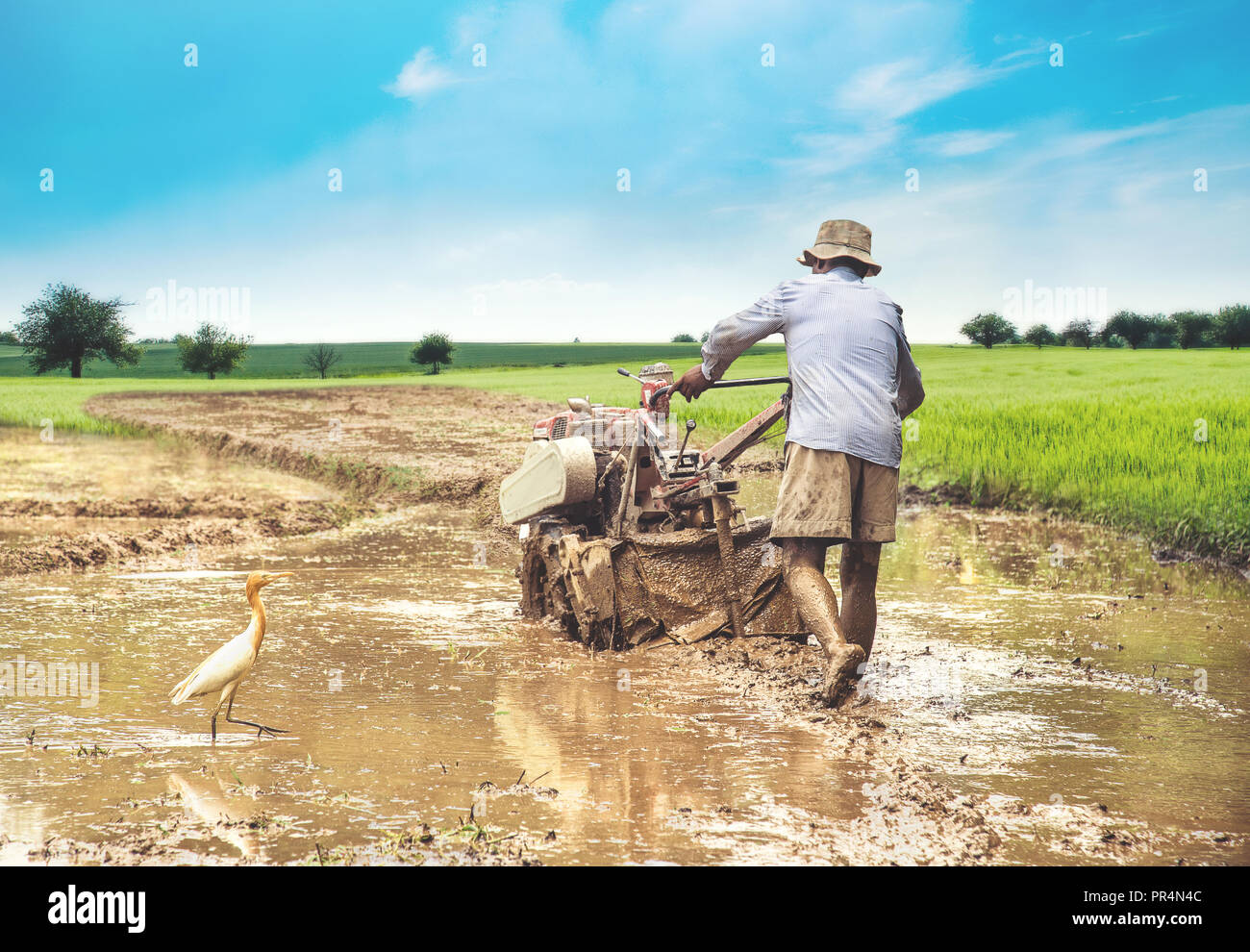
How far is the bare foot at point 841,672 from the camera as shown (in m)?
4.85

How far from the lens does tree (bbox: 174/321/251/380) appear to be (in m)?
73.8

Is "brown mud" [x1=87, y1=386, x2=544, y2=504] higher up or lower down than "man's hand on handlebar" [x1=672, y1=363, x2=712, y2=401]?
lower down

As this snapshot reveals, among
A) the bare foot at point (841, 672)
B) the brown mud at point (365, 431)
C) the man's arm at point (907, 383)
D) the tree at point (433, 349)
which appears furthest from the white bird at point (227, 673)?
the tree at point (433, 349)

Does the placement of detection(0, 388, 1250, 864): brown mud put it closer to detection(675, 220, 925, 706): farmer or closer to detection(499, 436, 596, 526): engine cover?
detection(675, 220, 925, 706): farmer

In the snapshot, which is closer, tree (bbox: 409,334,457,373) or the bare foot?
the bare foot

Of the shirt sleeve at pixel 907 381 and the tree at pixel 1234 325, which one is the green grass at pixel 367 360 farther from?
the shirt sleeve at pixel 907 381

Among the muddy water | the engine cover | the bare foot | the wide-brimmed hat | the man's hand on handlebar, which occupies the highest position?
the wide-brimmed hat

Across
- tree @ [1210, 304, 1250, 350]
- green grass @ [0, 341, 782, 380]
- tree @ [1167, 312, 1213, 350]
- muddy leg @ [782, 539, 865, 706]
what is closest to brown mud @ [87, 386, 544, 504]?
muddy leg @ [782, 539, 865, 706]

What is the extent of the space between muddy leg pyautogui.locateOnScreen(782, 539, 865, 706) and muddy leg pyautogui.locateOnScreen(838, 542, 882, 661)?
186mm

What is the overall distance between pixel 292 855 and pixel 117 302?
82645mm

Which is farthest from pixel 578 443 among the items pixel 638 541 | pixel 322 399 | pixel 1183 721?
pixel 322 399

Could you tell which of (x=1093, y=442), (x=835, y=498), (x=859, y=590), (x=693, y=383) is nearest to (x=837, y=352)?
(x=835, y=498)

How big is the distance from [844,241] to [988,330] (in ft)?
217

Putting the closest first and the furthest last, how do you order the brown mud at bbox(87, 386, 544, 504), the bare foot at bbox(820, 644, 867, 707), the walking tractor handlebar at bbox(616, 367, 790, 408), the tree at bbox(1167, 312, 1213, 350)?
1. the bare foot at bbox(820, 644, 867, 707)
2. the walking tractor handlebar at bbox(616, 367, 790, 408)
3. the brown mud at bbox(87, 386, 544, 504)
4. the tree at bbox(1167, 312, 1213, 350)
